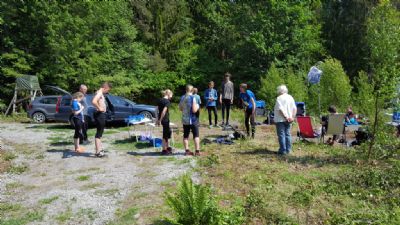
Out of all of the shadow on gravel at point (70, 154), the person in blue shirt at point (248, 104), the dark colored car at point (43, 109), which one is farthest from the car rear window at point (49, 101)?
the person in blue shirt at point (248, 104)

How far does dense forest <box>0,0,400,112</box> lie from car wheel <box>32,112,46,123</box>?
21.1ft

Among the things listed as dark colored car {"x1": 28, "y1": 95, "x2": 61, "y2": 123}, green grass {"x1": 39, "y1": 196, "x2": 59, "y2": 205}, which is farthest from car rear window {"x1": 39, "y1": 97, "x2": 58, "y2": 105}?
green grass {"x1": 39, "y1": 196, "x2": 59, "y2": 205}

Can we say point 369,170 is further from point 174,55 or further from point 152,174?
point 174,55

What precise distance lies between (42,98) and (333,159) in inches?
533

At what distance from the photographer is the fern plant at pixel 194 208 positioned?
4.99 m

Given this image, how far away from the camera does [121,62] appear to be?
28031 mm

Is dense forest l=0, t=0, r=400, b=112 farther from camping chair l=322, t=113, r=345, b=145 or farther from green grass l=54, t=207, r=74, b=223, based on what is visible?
green grass l=54, t=207, r=74, b=223

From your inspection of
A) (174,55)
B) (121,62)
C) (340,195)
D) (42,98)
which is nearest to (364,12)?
(174,55)

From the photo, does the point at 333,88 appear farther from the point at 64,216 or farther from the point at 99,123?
the point at 64,216

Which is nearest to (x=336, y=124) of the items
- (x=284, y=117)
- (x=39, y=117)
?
(x=284, y=117)

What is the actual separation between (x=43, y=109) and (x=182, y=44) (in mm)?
15692

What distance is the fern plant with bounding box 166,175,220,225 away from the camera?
4988 mm

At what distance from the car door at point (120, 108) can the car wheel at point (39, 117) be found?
3771 mm

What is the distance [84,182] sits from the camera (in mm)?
7445
